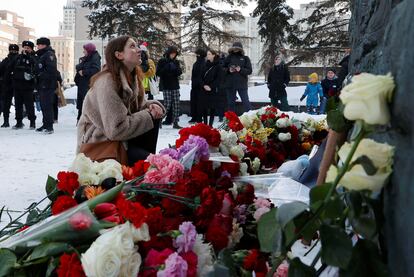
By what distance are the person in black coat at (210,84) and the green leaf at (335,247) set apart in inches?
354

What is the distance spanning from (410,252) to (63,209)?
91cm

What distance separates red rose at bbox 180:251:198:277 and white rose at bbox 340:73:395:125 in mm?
626

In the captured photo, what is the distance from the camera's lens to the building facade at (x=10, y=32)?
9069cm

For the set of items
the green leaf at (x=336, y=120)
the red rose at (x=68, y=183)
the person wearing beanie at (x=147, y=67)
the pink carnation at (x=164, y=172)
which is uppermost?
the person wearing beanie at (x=147, y=67)

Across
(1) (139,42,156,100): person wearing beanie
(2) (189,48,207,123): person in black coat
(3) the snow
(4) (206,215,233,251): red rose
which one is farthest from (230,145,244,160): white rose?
(3) the snow

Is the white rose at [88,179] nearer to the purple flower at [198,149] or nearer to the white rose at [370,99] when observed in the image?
the purple flower at [198,149]

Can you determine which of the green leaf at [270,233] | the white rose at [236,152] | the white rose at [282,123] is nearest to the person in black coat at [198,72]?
the white rose at [282,123]

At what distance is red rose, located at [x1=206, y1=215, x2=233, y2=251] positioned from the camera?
1.39 metres

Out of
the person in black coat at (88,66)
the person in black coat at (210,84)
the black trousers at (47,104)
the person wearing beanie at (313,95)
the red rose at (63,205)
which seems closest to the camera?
the red rose at (63,205)

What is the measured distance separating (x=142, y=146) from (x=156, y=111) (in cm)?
23

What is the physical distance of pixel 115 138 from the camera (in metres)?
3.15

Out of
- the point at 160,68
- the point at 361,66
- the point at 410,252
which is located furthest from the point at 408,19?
the point at 160,68

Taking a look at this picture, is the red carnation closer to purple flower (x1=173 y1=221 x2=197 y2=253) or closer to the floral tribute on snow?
the floral tribute on snow

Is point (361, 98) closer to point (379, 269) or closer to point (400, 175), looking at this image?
point (400, 175)
